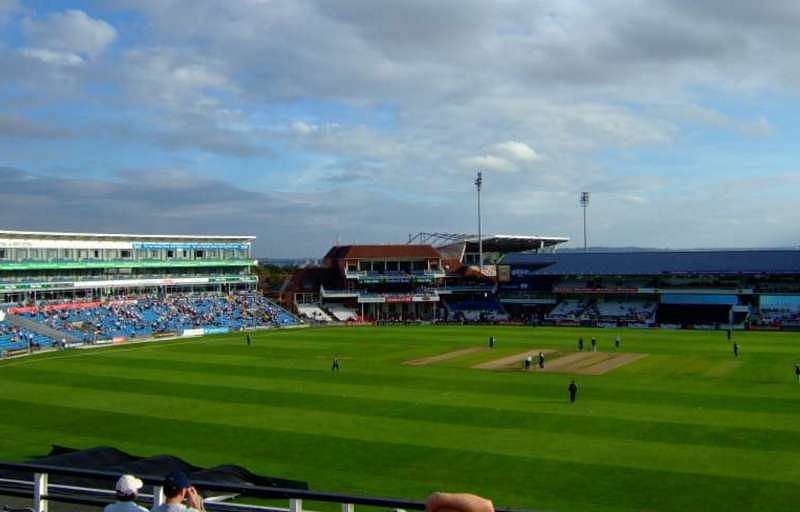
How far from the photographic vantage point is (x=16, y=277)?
5997 centimetres

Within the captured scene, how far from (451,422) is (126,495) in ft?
67.9

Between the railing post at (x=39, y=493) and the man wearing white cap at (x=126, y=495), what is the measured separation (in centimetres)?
122

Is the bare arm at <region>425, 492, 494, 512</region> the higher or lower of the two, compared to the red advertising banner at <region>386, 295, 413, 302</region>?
higher

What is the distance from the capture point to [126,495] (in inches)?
175

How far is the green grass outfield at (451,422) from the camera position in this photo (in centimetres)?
1777

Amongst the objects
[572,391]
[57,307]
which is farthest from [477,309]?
[572,391]

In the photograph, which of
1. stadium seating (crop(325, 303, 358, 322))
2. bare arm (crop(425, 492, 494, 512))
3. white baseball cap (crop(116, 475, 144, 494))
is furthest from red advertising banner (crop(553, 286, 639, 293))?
bare arm (crop(425, 492, 494, 512))

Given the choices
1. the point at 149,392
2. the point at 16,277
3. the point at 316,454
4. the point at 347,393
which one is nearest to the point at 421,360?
the point at 347,393

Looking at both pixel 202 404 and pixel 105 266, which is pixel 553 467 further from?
pixel 105 266

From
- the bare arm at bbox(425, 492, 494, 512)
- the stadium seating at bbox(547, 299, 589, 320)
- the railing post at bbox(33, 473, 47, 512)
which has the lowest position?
the stadium seating at bbox(547, 299, 589, 320)

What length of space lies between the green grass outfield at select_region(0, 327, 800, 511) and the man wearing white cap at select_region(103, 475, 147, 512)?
1290cm

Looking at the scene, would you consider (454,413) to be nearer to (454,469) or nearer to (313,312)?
(454,469)

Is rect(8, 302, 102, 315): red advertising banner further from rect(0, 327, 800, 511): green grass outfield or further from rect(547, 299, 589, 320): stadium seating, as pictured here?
rect(547, 299, 589, 320): stadium seating

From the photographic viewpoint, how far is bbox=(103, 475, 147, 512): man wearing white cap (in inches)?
172
